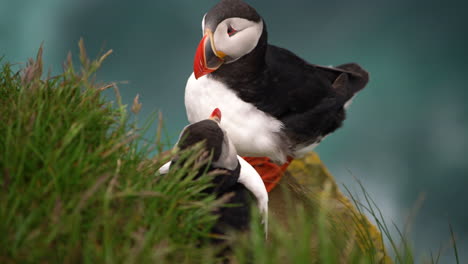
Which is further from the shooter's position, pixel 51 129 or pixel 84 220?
pixel 51 129

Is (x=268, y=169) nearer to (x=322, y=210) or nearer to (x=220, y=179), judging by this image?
(x=220, y=179)

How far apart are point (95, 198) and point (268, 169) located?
2068 millimetres

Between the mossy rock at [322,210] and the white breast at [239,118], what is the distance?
280mm

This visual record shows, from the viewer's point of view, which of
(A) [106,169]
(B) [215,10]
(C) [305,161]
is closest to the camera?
(A) [106,169]

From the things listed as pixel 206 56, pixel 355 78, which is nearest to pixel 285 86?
pixel 206 56

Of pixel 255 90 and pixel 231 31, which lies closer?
pixel 231 31

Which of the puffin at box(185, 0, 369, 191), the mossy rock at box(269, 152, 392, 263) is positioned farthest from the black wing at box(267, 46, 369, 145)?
the mossy rock at box(269, 152, 392, 263)

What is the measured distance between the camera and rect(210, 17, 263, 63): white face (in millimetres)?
2836

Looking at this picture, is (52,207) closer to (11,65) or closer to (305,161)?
(11,65)

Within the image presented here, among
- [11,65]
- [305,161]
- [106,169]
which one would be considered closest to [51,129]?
[106,169]

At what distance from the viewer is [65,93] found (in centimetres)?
227

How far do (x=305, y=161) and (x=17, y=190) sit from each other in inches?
130

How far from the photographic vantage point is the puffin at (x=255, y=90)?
9.43 ft

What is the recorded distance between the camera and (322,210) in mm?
1489
